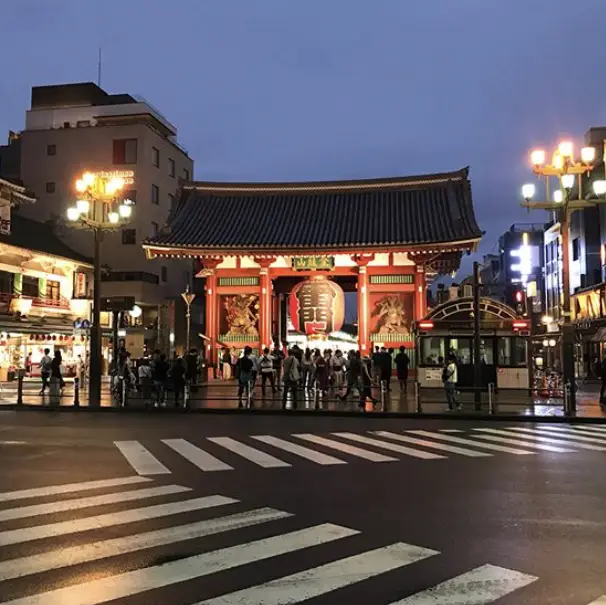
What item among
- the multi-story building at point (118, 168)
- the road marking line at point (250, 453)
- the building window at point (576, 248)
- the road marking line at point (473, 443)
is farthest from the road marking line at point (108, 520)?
the building window at point (576, 248)

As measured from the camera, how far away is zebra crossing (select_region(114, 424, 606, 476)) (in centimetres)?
1105

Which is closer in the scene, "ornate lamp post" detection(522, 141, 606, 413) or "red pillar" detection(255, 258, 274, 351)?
"ornate lamp post" detection(522, 141, 606, 413)

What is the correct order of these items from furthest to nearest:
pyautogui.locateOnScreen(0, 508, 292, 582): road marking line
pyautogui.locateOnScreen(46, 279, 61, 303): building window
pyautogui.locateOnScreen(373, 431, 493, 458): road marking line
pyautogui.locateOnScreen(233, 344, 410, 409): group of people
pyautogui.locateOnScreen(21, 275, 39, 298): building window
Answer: pyautogui.locateOnScreen(46, 279, 61, 303): building window, pyautogui.locateOnScreen(21, 275, 39, 298): building window, pyautogui.locateOnScreen(233, 344, 410, 409): group of people, pyautogui.locateOnScreen(373, 431, 493, 458): road marking line, pyautogui.locateOnScreen(0, 508, 292, 582): road marking line

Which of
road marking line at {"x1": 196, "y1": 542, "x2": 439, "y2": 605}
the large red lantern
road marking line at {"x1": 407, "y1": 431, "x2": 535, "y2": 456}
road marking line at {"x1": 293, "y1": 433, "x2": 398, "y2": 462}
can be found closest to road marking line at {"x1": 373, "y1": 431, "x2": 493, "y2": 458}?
road marking line at {"x1": 407, "y1": 431, "x2": 535, "y2": 456}

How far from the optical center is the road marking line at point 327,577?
495 centimetres

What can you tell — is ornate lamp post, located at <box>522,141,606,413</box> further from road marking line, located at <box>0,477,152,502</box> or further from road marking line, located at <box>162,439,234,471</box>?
road marking line, located at <box>0,477,152,502</box>

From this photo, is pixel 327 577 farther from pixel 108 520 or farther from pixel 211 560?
pixel 108 520

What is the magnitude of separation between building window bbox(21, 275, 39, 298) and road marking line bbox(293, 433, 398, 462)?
99.1 ft

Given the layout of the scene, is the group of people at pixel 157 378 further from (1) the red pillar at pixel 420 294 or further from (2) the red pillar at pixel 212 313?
(1) the red pillar at pixel 420 294

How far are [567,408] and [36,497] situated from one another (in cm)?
1481

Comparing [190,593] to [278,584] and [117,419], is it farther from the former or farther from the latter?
[117,419]

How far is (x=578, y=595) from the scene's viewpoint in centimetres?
511

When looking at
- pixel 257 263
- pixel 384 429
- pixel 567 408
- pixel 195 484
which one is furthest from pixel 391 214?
pixel 195 484

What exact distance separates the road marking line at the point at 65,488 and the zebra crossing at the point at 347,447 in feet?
1.75
